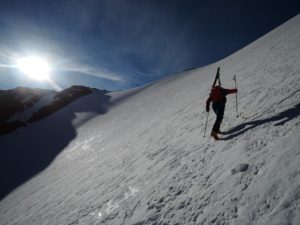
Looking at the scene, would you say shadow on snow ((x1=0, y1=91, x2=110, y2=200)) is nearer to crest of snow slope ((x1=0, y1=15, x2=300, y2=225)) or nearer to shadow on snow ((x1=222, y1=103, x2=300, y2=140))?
crest of snow slope ((x1=0, y1=15, x2=300, y2=225))

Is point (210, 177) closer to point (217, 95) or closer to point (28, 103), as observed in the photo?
point (217, 95)

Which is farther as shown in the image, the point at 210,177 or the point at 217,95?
the point at 217,95

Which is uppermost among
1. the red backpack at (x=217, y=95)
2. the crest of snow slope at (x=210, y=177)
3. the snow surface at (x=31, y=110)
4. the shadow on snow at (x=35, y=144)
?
the snow surface at (x=31, y=110)

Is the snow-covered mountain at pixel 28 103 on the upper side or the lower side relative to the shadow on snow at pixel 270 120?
upper

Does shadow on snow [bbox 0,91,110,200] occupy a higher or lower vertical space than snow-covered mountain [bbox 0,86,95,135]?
lower

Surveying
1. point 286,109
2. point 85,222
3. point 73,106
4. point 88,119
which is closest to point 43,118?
point 73,106

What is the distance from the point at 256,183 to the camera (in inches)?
199

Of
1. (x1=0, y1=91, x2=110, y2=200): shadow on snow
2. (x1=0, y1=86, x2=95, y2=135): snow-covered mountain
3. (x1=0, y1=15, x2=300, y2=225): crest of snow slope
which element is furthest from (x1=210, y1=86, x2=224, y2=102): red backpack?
(x1=0, y1=86, x2=95, y2=135): snow-covered mountain

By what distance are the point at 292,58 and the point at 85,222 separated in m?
13.3

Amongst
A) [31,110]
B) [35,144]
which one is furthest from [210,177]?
[31,110]

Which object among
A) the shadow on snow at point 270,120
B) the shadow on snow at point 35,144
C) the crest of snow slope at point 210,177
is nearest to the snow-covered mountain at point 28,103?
the shadow on snow at point 35,144

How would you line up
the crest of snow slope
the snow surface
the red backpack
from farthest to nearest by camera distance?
the snow surface, the red backpack, the crest of snow slope

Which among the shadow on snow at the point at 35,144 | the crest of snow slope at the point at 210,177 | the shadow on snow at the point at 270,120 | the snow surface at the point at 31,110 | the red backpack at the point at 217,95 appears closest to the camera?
the crest of snow slope at the point at 210,177

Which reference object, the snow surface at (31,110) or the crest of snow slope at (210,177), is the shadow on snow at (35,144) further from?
the crest of snow slope at (210,177)
